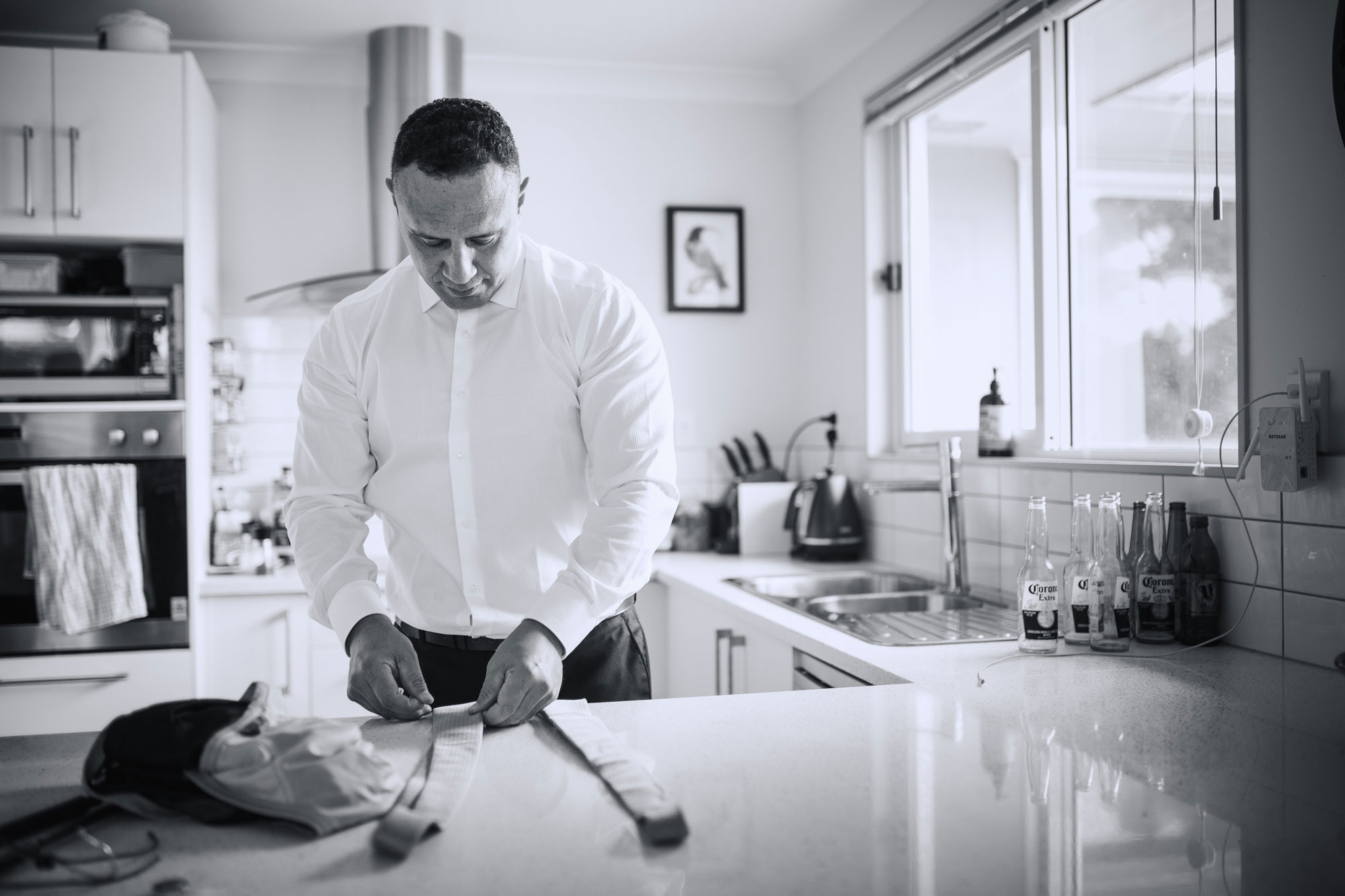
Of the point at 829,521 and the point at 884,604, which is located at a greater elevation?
the point at 829,521

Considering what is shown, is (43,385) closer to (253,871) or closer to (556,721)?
(556,721)

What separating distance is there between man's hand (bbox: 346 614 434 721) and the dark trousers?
0.96 ft

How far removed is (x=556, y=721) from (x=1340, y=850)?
2.29 ft

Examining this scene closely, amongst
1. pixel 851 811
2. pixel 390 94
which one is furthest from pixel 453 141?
pixel 390 94

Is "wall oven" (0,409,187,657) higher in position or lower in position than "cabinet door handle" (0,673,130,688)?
higher

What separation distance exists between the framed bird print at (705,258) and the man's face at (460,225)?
78.8 inches

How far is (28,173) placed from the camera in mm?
2662

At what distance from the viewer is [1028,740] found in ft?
3.65

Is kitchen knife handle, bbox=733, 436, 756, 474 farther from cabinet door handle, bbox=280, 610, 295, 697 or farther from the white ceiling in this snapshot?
cabinet door handle, bbox=280, 610, 295, 697

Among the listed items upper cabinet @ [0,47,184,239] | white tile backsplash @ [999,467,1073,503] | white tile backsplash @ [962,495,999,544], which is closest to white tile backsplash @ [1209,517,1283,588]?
white tile backsplash @ [999,467,1073,503]

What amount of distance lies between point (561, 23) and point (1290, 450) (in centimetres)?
226

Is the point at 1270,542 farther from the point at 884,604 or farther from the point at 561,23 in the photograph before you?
the point at 561,23

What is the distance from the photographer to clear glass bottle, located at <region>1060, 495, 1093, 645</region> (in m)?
1.67

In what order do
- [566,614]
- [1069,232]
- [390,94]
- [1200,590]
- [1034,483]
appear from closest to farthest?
[566,614] < [1200,590] < [1034,483] < [1069,232] < [390,94]
